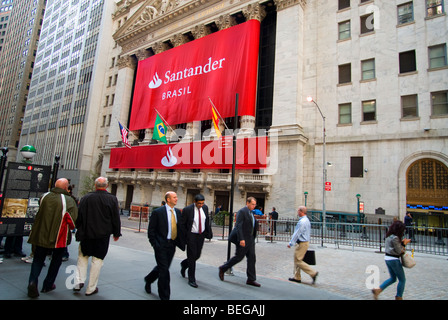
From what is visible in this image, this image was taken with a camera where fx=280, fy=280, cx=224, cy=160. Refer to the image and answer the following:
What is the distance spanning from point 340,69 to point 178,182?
19831 millimetres

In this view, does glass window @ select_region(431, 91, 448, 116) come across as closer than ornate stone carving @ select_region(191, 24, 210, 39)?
Yes

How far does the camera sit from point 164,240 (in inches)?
208

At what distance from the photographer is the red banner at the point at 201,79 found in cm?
2756

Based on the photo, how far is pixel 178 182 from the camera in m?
31.2

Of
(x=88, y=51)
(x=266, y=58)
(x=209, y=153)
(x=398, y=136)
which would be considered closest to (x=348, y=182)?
(x=398, y=136)

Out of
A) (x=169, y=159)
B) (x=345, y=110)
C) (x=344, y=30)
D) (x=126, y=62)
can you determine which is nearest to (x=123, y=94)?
(x=126, y=62)

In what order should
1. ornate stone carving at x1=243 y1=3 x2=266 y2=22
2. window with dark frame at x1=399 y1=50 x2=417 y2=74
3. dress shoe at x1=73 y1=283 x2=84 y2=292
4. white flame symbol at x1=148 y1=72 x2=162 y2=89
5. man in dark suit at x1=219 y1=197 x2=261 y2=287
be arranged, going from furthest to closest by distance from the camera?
1. white flame symbol at x1=148 y1=72 x2=162 y2=89
2. ornate stone carving at x1=243 y1=3 x2=266 y2=22
3. window with dark frame at x1=399 y1=50 x2=417 y2=74
4. man in dark suit at x1=219 y1=197 x2=261 y2=287
5. dress shoe at x1=73 y1=283 x2=84 y2=292

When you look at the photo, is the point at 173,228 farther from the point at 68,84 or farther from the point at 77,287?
the point at 68,84

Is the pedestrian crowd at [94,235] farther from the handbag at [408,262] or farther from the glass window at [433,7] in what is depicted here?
the glass window at [433,7]

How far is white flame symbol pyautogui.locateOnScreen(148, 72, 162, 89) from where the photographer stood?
1413 inches

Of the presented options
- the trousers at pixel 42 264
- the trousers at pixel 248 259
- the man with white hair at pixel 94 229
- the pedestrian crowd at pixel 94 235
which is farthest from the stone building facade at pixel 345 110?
the trousers at pixel 42 264

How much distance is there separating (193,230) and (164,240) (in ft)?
→ 3.17

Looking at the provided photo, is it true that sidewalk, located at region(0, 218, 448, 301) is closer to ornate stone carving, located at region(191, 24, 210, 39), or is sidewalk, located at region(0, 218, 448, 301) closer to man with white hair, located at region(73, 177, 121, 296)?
man with white hair, located at region(73, 177, 121, 296)

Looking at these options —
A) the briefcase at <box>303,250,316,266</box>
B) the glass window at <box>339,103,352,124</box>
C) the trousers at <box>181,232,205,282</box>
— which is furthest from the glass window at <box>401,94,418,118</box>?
the trousers at <box>181,232,205,282</box>
